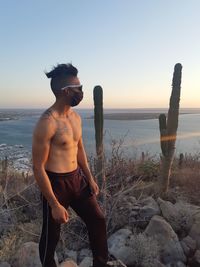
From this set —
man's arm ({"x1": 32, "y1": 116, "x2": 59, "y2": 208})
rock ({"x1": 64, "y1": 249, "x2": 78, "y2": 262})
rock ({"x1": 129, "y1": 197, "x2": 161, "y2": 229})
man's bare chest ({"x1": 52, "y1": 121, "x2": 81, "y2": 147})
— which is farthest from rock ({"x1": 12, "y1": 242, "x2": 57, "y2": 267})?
rock ({"x1": 129, "y1": 197, "x2": 161, "y2": 229})

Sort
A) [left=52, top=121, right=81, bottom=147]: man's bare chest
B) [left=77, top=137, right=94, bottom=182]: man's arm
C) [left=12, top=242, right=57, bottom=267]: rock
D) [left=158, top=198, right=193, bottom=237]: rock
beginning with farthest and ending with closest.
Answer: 1. [left=158, top=198, right=193, bottom=237]: rock
2. [left=12, top=242, right=57, bottom=267]: rock
3. [left=77, top=137, right=94, bottom=182]: man's arm
4. [left=52, top=121, right=81, bottom=147]: man's bare chest

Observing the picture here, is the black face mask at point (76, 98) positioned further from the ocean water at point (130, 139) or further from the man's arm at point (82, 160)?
the ocean water at point (130, 139)

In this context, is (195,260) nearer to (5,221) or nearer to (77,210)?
(77,210)

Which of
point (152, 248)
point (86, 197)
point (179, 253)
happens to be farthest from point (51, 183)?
point (179, 253)

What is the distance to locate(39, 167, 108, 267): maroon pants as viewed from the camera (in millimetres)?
3109

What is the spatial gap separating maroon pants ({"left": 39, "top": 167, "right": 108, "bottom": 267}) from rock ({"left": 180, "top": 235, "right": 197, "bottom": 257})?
81.7 inches

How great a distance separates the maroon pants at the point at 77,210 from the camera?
311 centimetres

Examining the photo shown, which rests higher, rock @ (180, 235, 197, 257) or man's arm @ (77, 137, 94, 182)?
man's arm @ (77, 137, 94, 182)

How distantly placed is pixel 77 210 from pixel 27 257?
148cm

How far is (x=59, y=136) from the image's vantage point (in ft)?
9.93

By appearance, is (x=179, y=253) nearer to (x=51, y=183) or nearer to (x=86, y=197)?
(x=86, y=197)

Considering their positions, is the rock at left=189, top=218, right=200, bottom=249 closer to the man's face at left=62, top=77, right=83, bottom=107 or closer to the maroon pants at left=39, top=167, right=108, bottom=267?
the maroon pants at left=39, top=167, right=108, bottom=267

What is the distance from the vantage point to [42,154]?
2.91m

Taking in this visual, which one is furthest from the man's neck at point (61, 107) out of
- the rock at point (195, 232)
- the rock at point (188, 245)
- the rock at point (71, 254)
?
the rock at point (195, 232)
